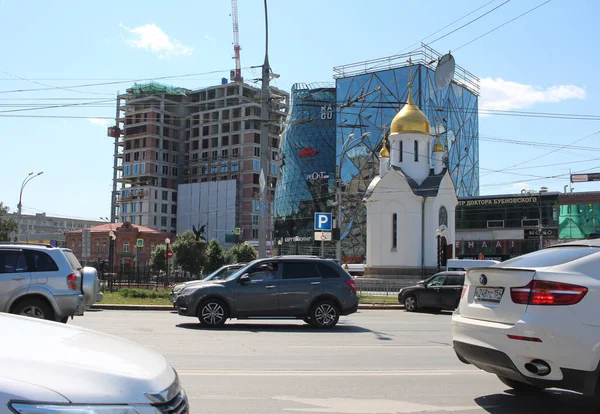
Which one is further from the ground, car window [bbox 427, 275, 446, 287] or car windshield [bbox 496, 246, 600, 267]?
car windshield [bbox 496, 246, 600, 267]

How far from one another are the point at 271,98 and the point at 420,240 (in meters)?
22.8

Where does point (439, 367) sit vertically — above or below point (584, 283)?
below

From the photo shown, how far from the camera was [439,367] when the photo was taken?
30.1 ft

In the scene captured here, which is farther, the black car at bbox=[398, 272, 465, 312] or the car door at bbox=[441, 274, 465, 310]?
the black car at bbox=[398, 272, 465, 312]

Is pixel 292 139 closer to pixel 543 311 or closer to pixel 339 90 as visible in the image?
pixel 339 90

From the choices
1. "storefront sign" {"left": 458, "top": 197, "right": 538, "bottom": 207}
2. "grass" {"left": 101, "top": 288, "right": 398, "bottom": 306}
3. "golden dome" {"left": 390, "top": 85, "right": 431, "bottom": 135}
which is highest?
A: "golden dome" {"left": 390, "top": 85, "right": 431, "bottom": 135}

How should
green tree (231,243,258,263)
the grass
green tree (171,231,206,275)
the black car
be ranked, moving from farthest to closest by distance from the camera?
1. green tree (231,243,258,263)
2. green tree (171,231,206,275)
3. the grass
4. the black car

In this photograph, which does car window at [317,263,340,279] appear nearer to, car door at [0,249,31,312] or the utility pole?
car door at [0,249,31,312]

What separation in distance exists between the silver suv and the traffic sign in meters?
15.6

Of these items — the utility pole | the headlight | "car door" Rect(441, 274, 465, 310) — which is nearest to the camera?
the headlight

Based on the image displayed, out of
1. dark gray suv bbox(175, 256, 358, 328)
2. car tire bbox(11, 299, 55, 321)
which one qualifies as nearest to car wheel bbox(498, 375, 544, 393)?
dark gray suv bbox(175, 256, 358, 328)

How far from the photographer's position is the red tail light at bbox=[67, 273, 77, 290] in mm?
12363

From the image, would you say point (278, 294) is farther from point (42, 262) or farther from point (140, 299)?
point (140, 299)

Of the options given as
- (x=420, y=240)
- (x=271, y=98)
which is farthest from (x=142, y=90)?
(x=271, y=98)
